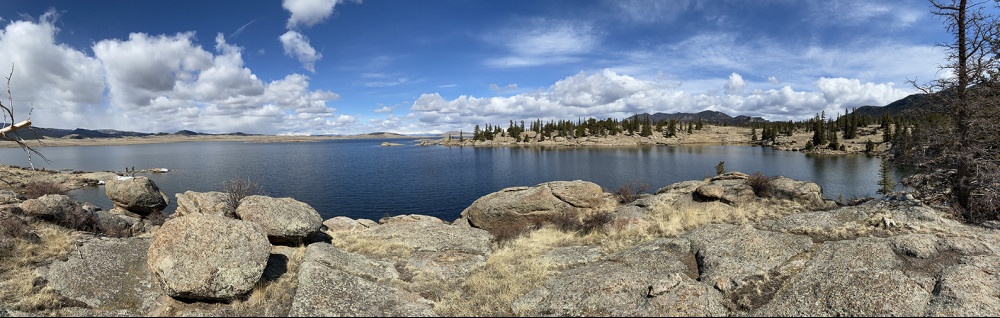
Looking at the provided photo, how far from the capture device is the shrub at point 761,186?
2297cm

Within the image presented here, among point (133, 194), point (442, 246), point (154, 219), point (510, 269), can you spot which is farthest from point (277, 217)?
point (133, 194)

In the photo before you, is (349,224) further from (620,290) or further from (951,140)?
(951,140)

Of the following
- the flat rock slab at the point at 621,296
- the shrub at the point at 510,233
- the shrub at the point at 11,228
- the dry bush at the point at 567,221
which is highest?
the shrub at the point at 11,228

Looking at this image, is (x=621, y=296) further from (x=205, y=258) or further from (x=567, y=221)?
(x=567, y=221)

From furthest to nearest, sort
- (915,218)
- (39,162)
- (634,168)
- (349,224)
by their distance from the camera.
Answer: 1. (39,162)
2. (634,168)
3. (349,224)
4. (915,218)

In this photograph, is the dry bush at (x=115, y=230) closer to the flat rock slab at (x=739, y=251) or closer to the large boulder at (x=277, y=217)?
the large boulder at (x=277, y=217)

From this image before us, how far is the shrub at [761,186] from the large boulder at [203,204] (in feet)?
91.8

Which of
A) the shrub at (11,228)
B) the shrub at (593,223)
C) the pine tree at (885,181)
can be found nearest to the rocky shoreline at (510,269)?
the shrub at (11,228)

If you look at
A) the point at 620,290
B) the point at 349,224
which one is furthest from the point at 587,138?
the point at 620,290

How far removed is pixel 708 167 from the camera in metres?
71.0

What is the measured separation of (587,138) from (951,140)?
498ft

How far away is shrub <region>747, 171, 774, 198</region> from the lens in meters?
23.0

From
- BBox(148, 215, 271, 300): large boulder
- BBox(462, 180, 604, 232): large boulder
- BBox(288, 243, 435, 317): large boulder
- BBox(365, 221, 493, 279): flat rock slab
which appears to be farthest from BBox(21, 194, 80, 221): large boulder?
BBox(462, 180, 604, 232): large boulder

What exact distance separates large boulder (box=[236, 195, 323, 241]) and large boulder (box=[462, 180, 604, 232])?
34.8 ft
